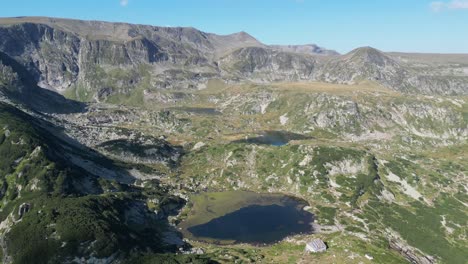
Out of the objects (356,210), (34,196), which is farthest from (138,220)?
(356,210)

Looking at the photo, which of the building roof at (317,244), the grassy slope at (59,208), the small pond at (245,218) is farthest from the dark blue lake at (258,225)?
the grassy slope at (59,208)

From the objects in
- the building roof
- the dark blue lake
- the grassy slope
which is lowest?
the dark blue lake

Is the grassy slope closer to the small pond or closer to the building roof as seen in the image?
the small pond

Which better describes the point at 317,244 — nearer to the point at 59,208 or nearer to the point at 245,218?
the point at 245,218

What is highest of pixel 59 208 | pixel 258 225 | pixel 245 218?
pixel 59 208

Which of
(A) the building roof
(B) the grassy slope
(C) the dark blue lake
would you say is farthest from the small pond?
(A) the building roof

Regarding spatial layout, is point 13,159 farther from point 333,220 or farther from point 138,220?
point 333,220

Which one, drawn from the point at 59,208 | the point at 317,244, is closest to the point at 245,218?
the point at 317,244
